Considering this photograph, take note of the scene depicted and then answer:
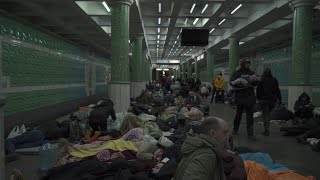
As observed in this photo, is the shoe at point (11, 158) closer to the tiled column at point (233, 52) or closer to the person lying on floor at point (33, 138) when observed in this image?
the person lying on floor at point (33, 138)

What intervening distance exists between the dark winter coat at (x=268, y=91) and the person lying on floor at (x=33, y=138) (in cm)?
532

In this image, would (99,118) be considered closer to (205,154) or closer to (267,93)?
(267,93)

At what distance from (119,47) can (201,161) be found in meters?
9.18

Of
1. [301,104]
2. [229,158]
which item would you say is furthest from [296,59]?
[229,158]

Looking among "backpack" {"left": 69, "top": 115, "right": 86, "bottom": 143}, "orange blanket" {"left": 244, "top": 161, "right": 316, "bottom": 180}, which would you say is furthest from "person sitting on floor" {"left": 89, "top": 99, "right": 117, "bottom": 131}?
"orange blanket" {"left": 244, "top": 161, "right": 316, "bottom": 180}

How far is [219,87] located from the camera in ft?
66.8

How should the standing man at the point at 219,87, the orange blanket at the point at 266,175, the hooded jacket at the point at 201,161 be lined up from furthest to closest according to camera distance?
the standing man at the point at 219,87, the orange blanket at the point at 266,175, the hooded jacket at the point at 201,161

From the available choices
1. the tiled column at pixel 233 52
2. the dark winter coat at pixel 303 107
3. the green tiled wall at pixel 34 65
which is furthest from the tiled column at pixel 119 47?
the tiled column at pixel 233 52

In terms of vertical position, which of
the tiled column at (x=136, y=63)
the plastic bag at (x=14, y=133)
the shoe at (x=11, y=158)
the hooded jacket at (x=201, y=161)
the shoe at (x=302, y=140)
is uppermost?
the tiled column at (x=136, y=63)

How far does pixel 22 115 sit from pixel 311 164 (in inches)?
329

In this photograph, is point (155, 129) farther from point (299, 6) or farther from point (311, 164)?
point (299, 6)

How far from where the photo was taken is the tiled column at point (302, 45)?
11.8 metres

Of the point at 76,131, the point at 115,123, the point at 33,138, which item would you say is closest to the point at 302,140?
the point at 115,123

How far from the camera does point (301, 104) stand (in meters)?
11.6
